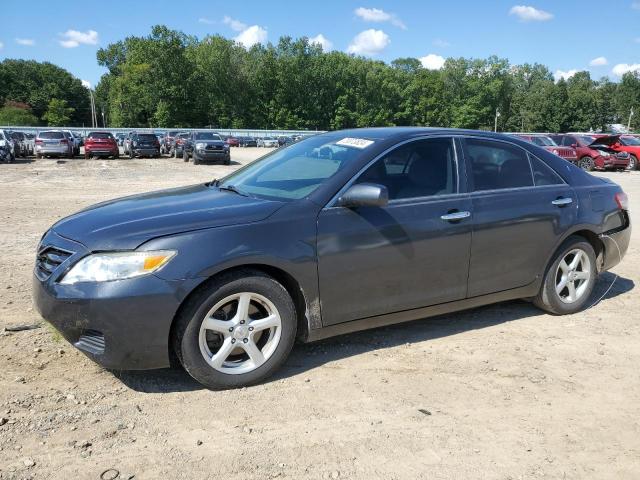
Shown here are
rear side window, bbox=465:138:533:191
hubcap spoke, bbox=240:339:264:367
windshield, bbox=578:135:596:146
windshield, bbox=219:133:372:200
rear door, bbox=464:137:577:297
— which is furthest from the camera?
windshield, bbox=578:135:596:146

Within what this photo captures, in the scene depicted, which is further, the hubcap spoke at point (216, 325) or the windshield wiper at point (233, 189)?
the windshield wiper at point (233, 189)

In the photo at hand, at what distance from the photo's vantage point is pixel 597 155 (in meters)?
25.8

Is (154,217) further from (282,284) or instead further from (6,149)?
(6,149)

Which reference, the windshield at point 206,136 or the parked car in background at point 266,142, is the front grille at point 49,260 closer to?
the windshield at point 206,136

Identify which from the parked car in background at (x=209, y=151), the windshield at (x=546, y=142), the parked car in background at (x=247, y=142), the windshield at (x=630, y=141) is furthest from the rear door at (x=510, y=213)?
the parked car in background at (x=247, y=142)

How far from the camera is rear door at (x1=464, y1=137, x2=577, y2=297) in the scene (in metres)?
4.44

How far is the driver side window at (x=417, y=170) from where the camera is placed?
411 cm

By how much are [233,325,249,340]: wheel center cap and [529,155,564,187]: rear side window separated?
2.87 m

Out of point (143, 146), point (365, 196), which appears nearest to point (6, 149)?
point (143, 146)

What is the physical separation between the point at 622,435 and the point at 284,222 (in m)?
2.32

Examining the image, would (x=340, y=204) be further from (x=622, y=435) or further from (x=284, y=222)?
(x=622, y=435)

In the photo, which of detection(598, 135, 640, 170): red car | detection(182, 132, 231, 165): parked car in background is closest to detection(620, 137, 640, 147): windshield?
detection(598, 135, 640, 170): red car

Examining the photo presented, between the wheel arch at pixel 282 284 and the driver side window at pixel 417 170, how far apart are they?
2.87 ft

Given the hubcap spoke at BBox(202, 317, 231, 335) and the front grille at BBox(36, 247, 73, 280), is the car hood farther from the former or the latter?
the hubcap spoke at BBox(202, 317, 231, 335)
